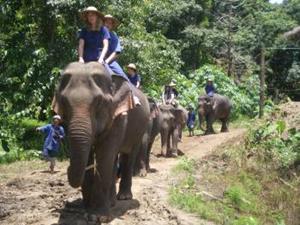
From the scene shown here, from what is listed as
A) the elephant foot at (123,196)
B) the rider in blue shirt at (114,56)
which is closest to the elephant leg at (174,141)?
the elephant foot at (123,196)

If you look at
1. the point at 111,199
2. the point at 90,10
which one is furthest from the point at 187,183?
the point at 90,10

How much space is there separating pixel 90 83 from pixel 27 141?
1030cm

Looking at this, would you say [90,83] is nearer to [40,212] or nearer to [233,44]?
[40,212]

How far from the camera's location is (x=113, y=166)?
8.34 metres

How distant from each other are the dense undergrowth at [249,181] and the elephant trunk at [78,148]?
112 inches

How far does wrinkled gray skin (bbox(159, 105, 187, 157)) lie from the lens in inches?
643

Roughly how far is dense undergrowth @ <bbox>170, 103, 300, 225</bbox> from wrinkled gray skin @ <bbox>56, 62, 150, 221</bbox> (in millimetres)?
1799

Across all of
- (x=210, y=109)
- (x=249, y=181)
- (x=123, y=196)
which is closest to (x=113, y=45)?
(x=123, y=196)

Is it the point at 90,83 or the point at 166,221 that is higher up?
the point at 90,83

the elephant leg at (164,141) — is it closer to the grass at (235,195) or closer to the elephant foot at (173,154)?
the elephant foot at (173,154)

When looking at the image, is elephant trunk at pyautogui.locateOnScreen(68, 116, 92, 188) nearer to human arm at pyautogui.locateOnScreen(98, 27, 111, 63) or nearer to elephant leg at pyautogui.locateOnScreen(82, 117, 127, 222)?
elephant leg at pyautogui.locateOnScreen(82, 117, 127, 222)

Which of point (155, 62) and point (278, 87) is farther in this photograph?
point (278, 87)

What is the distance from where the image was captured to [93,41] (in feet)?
27.8

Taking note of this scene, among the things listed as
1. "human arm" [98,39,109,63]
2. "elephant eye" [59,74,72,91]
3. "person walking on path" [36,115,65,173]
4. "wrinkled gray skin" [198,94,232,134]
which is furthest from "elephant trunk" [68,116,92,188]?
"wrinkled gray skin" [198,94,232,134]
